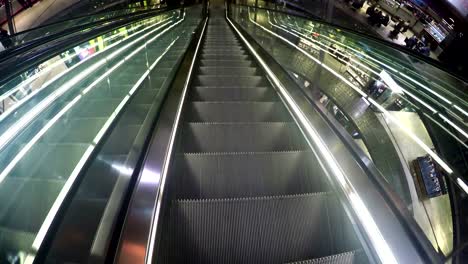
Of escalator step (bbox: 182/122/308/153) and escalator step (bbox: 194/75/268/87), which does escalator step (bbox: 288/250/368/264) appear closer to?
escalator step (bbox: 182/122/308/153)

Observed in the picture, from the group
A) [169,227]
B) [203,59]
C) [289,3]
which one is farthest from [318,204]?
[289,3]

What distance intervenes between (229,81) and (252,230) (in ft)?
7.91

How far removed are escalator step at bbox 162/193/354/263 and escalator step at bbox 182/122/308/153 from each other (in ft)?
2.76

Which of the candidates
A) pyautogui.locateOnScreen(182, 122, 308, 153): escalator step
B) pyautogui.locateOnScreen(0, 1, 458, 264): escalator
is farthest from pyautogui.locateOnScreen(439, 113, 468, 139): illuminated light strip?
pyautogui.locateOnScreen(182, 122, 308, 153): escalator step

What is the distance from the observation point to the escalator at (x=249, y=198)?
139 cm

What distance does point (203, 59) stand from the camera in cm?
501

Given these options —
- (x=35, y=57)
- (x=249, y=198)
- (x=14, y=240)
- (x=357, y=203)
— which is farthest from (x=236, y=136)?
(x=14, y=240)

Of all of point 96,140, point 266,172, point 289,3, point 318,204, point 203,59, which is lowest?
point 289,3

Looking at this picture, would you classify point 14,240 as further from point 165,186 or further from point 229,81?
point 229,81

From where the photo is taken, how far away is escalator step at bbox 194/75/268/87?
3.58 m

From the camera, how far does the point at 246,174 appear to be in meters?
1.84

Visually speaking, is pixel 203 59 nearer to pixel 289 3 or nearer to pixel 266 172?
pixel 266 172

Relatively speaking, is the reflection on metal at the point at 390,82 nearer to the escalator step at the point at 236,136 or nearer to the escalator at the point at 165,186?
the escalator at the point at 165,186

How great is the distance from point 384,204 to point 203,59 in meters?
4.14
